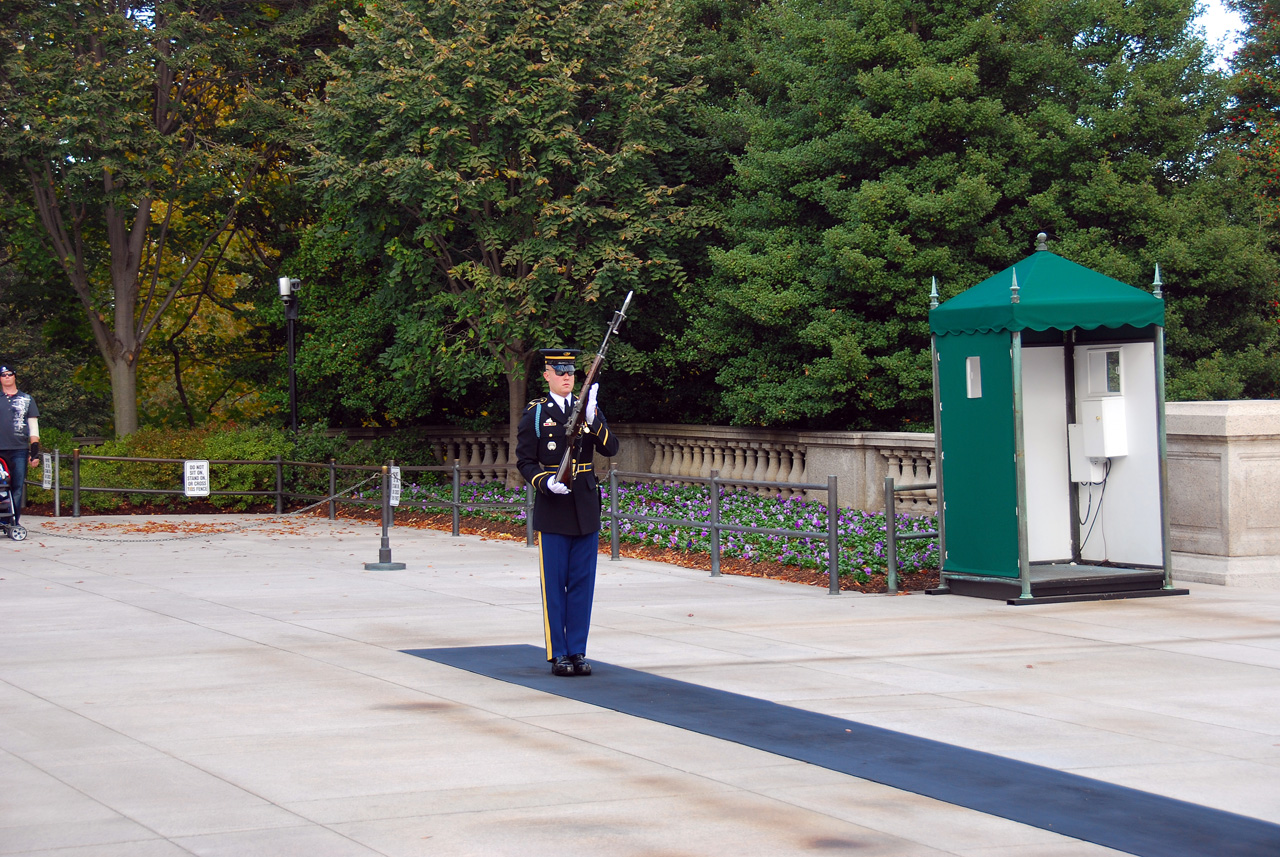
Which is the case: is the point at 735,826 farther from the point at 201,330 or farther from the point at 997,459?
the point at 201,330

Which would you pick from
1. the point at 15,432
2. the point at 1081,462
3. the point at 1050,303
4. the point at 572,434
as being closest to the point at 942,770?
the point at 572,434

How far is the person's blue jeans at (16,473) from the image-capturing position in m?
19.1

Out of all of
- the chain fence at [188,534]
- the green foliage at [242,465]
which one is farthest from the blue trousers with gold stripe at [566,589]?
the green foliage at [242,465]

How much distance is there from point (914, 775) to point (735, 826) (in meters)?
1.20

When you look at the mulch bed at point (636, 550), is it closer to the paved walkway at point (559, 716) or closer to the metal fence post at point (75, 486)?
the paved walkway at point (559, 716)

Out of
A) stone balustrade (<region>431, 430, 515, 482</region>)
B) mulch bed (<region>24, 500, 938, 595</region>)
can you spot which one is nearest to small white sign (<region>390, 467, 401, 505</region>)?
mulch bed (<region>24, 500, 938, 595</region>)

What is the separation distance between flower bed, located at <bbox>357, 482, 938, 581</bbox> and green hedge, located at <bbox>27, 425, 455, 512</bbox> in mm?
2002

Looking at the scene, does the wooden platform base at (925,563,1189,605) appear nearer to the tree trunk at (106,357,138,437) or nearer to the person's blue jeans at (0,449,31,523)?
the person's blue jeans at (0,449,31,523)

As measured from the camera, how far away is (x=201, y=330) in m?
45.9

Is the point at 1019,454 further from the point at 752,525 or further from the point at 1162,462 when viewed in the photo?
the point at 752,525

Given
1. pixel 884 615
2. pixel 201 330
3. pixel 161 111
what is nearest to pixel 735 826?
pixel 884 615

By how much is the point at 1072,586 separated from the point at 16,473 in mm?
14231

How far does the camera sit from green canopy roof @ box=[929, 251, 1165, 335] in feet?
39.7

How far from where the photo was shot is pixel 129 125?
27.9 m
